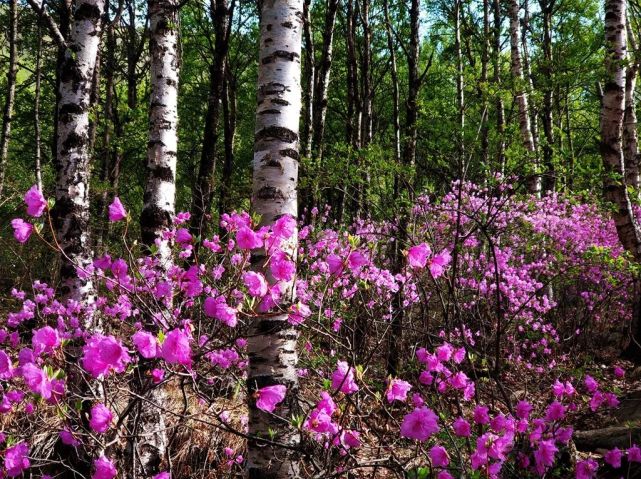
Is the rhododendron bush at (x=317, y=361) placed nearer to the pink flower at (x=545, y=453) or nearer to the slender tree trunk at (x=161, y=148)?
the pink flower at (x=545, y=453)

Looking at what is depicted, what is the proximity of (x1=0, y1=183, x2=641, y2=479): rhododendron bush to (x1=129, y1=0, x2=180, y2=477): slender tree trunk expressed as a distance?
18cm

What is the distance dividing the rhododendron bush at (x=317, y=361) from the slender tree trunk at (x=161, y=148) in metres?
0.18

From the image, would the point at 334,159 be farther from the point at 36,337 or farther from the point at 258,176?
the point at 36,337

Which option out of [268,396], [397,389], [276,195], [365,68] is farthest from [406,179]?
[365,68]

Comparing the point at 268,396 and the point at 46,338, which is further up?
the point at 46,338

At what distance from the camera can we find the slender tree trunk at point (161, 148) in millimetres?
3504

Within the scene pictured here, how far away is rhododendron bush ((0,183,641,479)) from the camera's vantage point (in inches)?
81.5

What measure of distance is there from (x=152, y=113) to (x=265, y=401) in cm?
277

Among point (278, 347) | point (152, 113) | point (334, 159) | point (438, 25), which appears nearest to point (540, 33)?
point (438, 25)

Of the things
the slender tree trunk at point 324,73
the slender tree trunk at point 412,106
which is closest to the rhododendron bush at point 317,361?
the slender tree trunk at point 412,106

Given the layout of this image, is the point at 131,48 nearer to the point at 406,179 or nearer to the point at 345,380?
the point at 406,179

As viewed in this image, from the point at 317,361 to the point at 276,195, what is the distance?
2648mm

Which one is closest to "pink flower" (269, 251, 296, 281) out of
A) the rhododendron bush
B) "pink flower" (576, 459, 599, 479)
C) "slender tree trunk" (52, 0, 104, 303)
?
the rhododendron bush

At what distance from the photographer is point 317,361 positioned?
4730mm
